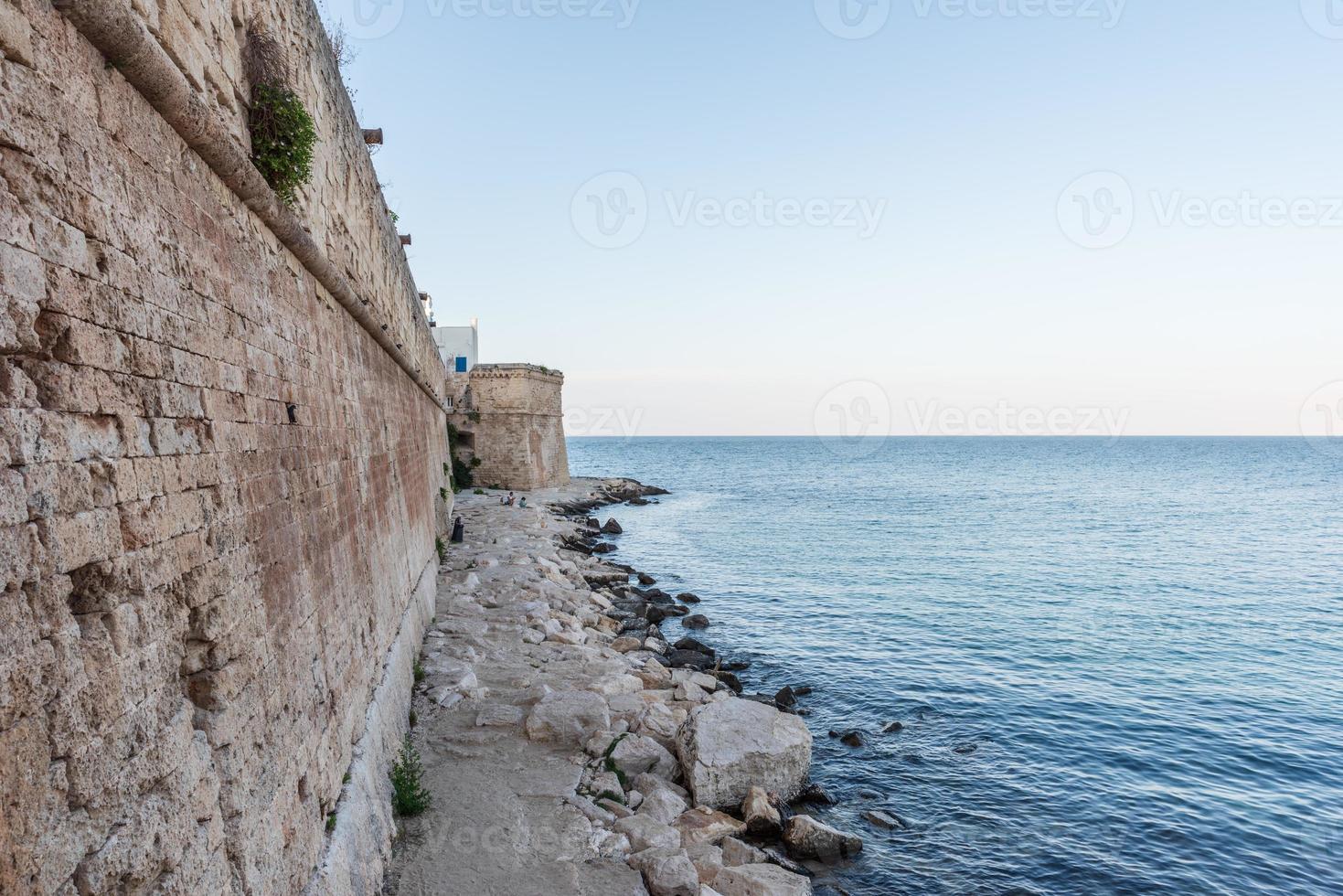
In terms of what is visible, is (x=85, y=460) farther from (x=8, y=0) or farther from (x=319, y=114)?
(x=319, y=114)

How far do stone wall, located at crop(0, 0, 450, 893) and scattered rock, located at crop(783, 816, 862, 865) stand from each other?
3960mm

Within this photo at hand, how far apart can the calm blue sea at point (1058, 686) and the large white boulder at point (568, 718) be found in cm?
289

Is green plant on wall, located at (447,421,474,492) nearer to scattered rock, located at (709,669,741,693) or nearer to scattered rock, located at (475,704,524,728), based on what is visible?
scattered rock, located at (709,669,741,693)

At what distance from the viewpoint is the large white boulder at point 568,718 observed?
8133 millimetres

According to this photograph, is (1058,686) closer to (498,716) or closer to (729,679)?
(729,679)

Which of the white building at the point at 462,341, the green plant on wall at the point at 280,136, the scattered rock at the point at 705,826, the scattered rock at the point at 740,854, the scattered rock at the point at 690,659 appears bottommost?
the scattered rock at the point at 690,659

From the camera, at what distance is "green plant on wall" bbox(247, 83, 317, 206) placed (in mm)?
4598

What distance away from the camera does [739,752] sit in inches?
313

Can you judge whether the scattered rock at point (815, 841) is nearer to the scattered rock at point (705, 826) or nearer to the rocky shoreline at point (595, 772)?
the rocky shoreline at point (595, 772)

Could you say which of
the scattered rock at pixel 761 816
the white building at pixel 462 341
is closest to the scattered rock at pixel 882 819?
the scattered rock at pixel 761 816

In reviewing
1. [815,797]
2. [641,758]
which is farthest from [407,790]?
[815,797]

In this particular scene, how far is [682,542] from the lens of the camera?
29.9 metres

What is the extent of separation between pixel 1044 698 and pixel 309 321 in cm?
1250

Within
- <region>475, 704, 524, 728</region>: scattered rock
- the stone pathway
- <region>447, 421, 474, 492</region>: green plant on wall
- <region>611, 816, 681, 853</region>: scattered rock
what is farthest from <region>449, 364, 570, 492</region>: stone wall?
<region>611, 816, 681, 853</region>: scattered rock
